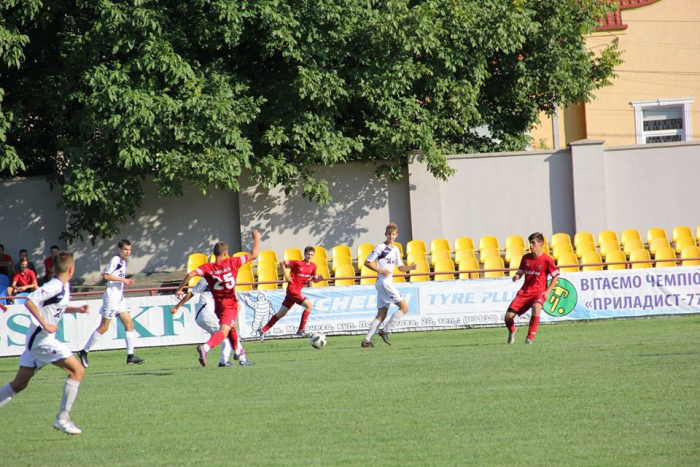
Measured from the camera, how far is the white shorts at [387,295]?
1611cm

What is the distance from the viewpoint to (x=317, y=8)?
72.0ft

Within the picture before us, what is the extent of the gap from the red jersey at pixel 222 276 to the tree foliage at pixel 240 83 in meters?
7.95

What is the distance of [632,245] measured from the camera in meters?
23.0

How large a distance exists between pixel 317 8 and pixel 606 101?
14.8 m

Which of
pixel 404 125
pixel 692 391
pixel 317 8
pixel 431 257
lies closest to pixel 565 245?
pixel 431 257

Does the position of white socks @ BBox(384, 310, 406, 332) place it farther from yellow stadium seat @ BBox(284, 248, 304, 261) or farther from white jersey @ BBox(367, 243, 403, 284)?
yellow stadium seat @ BBox(284, 248, 304, 261)

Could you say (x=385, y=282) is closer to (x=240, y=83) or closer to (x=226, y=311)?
(x=226, y=311)

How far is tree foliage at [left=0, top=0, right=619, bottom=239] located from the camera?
20.9 meters

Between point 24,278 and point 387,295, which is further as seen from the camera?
point 24,278

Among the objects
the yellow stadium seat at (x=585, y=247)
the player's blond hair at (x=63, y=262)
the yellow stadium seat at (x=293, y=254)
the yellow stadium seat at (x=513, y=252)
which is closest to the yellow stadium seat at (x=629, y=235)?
the yellow stadium seat at (x=585, y=247)

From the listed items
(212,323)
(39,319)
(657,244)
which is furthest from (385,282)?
(657,244)

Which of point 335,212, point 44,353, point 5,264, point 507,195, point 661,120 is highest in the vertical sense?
point 661,120

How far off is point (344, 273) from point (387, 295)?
5638mm

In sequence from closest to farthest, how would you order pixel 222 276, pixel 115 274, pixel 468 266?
pixel 222 276 < pixel 115 274 < pixel 468 266
